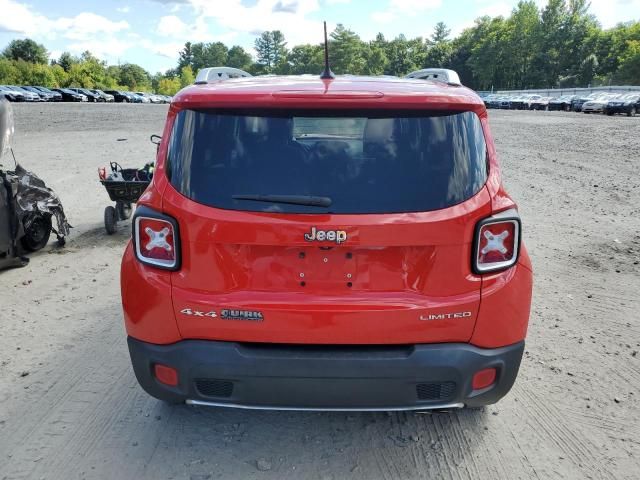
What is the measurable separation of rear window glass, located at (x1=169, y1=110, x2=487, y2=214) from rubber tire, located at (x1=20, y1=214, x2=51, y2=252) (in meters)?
4.61

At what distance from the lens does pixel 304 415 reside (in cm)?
340

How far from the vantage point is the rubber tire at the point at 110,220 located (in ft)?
24.1

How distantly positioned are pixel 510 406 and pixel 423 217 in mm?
1663

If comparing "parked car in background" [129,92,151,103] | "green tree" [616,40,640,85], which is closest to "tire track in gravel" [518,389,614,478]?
"parked car in background" [129,92,151,103]

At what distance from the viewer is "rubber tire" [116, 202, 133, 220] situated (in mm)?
7796

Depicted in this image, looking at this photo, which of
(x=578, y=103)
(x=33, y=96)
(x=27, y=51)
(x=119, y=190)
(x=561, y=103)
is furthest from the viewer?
(x=27, y=51)

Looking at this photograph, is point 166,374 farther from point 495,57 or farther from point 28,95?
point 495,57

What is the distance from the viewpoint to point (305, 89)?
2.64 meters

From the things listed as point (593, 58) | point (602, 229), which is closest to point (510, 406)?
point (602, 229)

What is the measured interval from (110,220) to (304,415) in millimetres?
4987

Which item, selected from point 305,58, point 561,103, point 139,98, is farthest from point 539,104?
point 305,58

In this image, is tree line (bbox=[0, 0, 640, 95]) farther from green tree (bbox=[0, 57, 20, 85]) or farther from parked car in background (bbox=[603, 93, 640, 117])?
parked car in background (bbox=[603, 93, 640, 117])

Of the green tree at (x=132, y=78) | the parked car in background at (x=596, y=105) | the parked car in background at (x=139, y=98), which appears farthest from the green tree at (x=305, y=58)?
the parked car in background at (x=596, y=105)

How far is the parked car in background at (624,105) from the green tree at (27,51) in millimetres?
102098
